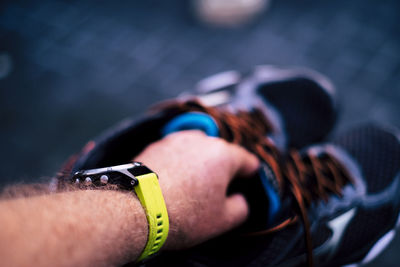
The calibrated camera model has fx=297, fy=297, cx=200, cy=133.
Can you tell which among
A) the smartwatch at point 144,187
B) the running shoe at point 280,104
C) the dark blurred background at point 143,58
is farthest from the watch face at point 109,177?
the dark blurred background at point 143,58

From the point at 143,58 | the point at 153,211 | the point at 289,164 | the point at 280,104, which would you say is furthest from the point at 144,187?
the point at 143,58

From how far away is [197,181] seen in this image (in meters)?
0.56

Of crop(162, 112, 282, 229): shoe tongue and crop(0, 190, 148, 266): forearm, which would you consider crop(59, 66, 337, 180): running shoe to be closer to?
crop(162, 112, 282, 229): shoe tongue

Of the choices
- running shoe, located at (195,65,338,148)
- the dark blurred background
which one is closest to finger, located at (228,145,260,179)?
running shoe, located at (195,65,338,148)

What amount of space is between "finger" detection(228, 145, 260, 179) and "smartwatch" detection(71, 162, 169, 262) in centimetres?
20

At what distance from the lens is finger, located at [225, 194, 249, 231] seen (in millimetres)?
610

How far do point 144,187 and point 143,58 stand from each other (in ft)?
3.92

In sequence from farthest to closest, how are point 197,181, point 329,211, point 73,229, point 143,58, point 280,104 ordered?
point 143,58 < point 280,104 < point 329,211 < point 197,181 < point 73,229

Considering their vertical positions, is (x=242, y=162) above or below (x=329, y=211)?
above

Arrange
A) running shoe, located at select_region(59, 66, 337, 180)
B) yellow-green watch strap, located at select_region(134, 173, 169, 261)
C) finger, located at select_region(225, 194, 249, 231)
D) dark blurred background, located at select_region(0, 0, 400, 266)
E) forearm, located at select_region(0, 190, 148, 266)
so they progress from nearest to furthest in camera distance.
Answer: forearm, located at select_region(0, 190, 148, 266), yellow-green watch strap, located at select_region(134, 173, 169, 261), finger, located at select_region(225, 194, 249, 231), running shoe, located at select_region(59, 66, 337, 180), dark blurred background, located at select_region(0, 0, 400, 266)

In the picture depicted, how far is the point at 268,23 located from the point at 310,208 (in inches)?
45.4

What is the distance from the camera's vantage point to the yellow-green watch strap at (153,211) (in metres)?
0.47

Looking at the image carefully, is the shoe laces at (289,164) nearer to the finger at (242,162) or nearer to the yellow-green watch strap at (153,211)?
the finger at (242,162)

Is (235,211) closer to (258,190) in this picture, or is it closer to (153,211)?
(258,190)
